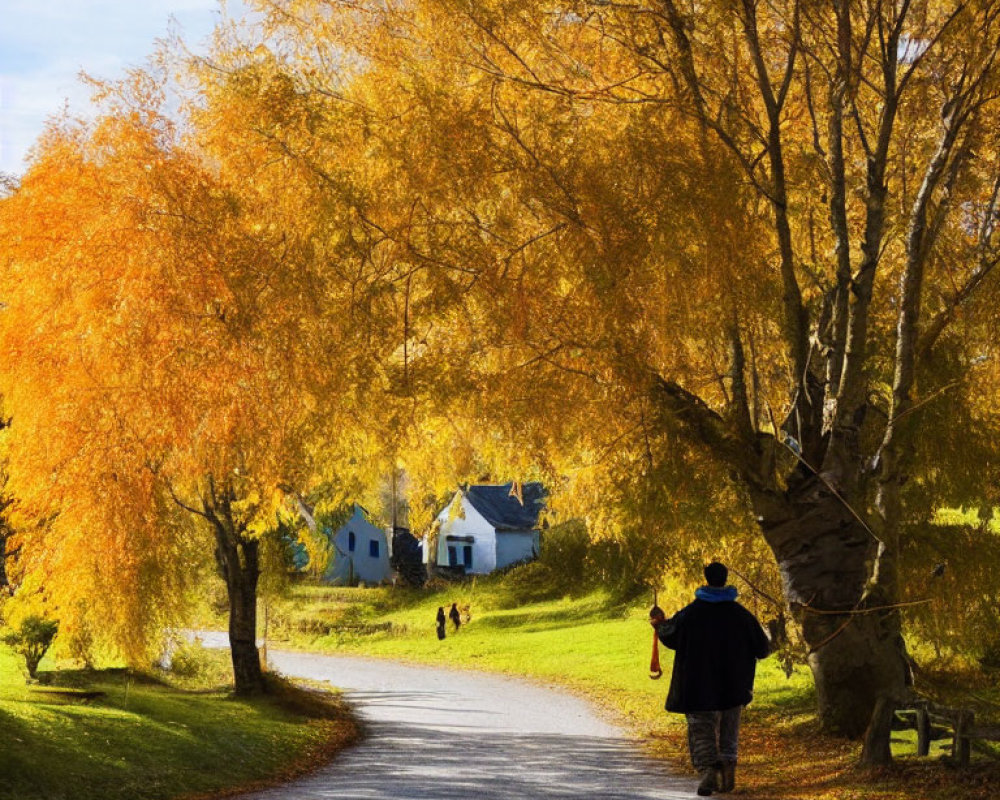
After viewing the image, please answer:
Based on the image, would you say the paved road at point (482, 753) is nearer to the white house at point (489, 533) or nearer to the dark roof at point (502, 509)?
the dark roof at point (502, 509)

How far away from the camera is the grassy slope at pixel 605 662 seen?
12055 mm

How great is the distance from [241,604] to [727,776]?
45.4 ft

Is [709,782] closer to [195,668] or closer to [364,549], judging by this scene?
[195,668]

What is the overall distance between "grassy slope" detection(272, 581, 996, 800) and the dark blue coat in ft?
6.07

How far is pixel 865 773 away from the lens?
40.4 feet

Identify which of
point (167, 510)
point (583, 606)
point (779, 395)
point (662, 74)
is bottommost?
point (583, 606)

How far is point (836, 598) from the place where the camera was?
48.9 ft

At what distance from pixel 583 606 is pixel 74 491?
33.3 meters

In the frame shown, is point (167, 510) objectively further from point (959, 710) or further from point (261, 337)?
point (959, 710)

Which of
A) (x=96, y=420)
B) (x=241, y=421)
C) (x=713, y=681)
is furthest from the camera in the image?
(x=96, y=420)

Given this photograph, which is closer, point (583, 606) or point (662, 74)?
point (662, 74)

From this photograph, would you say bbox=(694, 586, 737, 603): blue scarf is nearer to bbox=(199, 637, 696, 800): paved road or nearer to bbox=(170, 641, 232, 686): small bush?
bbox=(199, 637, 696, 800): paved road

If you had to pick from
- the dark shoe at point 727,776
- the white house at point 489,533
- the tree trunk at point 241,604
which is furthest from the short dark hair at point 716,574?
the white house at point 489,533

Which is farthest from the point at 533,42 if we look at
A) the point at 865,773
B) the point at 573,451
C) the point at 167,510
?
the point at 167,510
